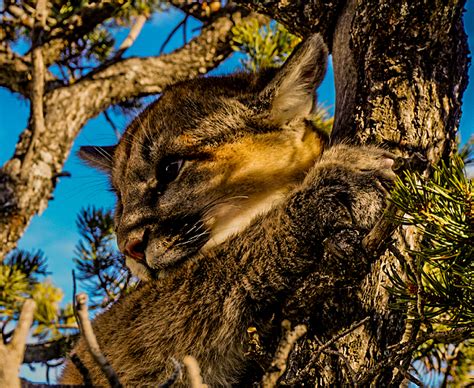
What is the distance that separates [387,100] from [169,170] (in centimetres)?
94

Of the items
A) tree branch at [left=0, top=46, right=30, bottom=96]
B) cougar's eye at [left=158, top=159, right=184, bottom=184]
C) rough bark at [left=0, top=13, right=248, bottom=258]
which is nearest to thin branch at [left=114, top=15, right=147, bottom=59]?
rough bark at [left=0, top=13, right=248, bottom=258]

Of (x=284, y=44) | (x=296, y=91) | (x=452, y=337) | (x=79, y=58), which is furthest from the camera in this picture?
(x=79, y=58)

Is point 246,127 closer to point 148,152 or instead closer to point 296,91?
point 296,91

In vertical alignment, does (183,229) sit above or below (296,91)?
below

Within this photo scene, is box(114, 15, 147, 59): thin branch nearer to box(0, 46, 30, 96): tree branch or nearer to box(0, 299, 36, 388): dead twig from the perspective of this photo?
box(0, 46, 30, 96): tree branch

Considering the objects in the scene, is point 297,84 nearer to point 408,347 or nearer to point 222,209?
point 222,209

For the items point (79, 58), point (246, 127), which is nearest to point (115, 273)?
point (246, 127)

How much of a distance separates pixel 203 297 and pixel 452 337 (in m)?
0.84

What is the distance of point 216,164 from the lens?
2.35 m

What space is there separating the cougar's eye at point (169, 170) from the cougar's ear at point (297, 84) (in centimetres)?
46

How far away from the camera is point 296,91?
2.44 meters

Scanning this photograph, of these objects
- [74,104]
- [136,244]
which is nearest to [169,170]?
[136,244]

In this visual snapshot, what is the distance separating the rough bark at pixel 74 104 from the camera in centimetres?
444

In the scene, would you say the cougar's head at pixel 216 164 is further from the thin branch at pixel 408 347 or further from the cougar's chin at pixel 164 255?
the thin branch at pixel 408 347
